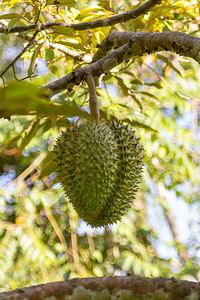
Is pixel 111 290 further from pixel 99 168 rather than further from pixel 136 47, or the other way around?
pixel 136 47

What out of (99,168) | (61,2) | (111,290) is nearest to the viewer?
(111,290)

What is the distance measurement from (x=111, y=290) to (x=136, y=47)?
2.88 feet

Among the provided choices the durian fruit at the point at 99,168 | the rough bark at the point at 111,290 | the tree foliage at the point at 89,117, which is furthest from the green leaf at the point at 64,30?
the rough bark at the point at 111,290

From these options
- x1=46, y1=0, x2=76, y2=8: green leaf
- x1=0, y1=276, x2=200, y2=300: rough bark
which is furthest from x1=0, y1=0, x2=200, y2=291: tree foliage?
x1=0, y1=276, x2=200, y2=300: rough bark

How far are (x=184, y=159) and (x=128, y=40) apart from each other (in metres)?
1.44

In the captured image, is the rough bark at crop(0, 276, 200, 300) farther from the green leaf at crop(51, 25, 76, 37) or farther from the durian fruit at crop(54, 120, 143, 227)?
the green leaf at crop(51, 25, 76, 37)

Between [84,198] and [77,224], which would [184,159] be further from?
[84,198]

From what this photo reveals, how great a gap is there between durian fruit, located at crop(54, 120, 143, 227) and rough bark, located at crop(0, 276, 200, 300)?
0.57m

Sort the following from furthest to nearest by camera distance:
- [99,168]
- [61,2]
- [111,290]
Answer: [61,2] → [99,168] → [111,290]

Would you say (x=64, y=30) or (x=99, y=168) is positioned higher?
(x=64, y=30)

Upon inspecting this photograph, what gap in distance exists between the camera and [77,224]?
2.97 m

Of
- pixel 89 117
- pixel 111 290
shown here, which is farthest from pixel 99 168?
pixel 111 290

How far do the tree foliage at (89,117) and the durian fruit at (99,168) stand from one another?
20 centimetres

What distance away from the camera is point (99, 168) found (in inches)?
48.3
